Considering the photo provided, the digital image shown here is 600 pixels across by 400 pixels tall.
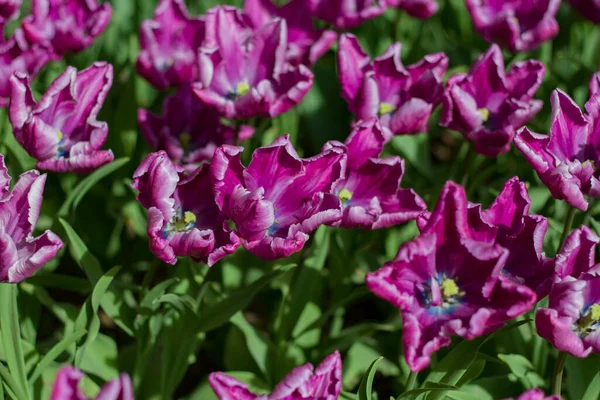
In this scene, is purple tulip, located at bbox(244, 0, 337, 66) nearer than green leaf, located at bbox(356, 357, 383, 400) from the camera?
No

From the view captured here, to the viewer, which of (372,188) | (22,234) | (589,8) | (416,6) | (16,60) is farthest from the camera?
(589,8)

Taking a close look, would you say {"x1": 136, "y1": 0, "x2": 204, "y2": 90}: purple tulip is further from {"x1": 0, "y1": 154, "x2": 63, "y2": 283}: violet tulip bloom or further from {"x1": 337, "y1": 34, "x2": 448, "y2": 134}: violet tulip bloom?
{"x1": 0, "y1": 154, "x2": 63, "y2": 283}: violet tulip bloom

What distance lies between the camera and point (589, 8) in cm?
321

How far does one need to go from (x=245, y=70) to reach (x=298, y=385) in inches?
47.8

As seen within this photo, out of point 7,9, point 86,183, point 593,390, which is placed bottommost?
point 593,390

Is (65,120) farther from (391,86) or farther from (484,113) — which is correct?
(484,113)

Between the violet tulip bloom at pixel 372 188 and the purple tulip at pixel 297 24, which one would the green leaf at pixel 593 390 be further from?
the purple tulip at pixel 297 24

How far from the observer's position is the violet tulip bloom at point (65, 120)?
197 centimetres

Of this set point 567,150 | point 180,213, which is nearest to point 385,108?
point 567,150

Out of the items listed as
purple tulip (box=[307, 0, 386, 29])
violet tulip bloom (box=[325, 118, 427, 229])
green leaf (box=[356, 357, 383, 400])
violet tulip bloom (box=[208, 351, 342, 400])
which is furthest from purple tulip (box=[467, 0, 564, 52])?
violet tulip bloom (box=[208, 351, 342, 400])

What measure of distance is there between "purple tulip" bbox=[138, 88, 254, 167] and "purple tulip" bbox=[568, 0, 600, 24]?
5.35ft

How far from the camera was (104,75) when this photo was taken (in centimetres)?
213

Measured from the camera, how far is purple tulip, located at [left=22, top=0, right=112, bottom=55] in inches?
99.9

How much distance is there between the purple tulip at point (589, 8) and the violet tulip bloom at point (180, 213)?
6.73ft
